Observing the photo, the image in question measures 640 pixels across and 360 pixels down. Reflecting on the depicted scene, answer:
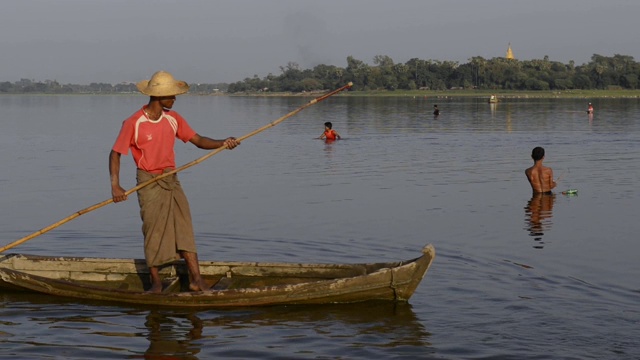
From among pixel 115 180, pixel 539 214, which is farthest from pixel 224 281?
pixel 539 214

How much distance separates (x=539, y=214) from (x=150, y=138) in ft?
26.8

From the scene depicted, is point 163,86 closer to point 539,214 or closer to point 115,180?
point 115,180

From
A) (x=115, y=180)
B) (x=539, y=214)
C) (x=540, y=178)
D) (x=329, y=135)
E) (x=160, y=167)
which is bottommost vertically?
(x=539, y=214)

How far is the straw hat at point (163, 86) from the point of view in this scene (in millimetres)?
8547

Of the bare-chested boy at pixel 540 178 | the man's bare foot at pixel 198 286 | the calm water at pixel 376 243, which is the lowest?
the calm water at pixel 376 243

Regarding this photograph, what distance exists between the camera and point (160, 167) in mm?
8797

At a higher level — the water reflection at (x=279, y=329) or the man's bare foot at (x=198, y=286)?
the man's bare foot at (x=198, y=286)

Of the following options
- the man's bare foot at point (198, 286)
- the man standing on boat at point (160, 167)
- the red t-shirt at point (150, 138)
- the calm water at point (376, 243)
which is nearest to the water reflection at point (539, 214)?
the calm water at point (376, 243)

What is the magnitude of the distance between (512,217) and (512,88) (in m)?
120

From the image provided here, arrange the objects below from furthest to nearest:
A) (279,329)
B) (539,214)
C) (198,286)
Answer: (539,214), (198,286), (279,329)

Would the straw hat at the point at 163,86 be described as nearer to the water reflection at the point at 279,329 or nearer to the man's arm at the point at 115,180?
the man's arm at the point at 115,180

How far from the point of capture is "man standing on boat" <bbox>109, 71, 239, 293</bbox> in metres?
8.59

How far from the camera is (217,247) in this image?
41.3 ft

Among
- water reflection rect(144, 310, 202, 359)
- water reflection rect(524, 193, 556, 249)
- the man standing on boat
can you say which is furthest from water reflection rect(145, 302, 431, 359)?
water reflection rect(524, 193, 556, 249)
